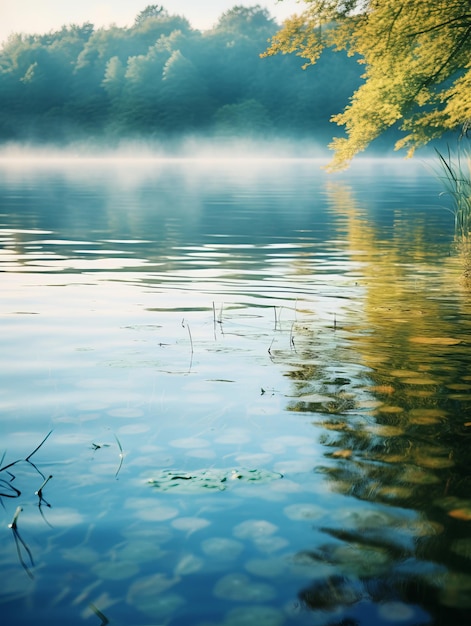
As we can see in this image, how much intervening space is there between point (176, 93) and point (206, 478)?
140089 mm

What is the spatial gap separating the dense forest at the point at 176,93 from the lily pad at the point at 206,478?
13399 cm

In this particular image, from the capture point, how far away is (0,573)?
168 inches

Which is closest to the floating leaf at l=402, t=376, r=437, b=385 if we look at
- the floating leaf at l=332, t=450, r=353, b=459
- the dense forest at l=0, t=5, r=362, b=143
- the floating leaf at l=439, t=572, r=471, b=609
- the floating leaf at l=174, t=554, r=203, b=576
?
the floating leaf at l=332, t=450, r=353, b=459

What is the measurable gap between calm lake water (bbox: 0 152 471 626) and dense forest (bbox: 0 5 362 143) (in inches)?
5048

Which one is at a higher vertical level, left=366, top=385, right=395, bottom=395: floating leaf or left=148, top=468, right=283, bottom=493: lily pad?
left=366, top=385, right=395, bottom=395: floating leaf

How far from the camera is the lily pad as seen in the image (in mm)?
5242

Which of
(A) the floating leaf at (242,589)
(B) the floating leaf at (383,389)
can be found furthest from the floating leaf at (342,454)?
(A) the floating leaf at (242,589)

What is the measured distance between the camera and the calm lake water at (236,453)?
410 centimetres

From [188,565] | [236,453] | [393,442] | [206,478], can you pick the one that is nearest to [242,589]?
[188,565]

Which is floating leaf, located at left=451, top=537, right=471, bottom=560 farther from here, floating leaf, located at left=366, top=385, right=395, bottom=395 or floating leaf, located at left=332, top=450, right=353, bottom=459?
floating leaf, located at left=366, top=385, right=395, bottom=395

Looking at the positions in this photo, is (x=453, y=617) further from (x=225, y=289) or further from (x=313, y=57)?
(x=313, y=57)

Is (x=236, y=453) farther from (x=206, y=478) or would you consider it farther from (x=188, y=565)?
(x=188, y=565)

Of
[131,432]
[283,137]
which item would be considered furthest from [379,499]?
[283,137]

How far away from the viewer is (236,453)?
587cm
